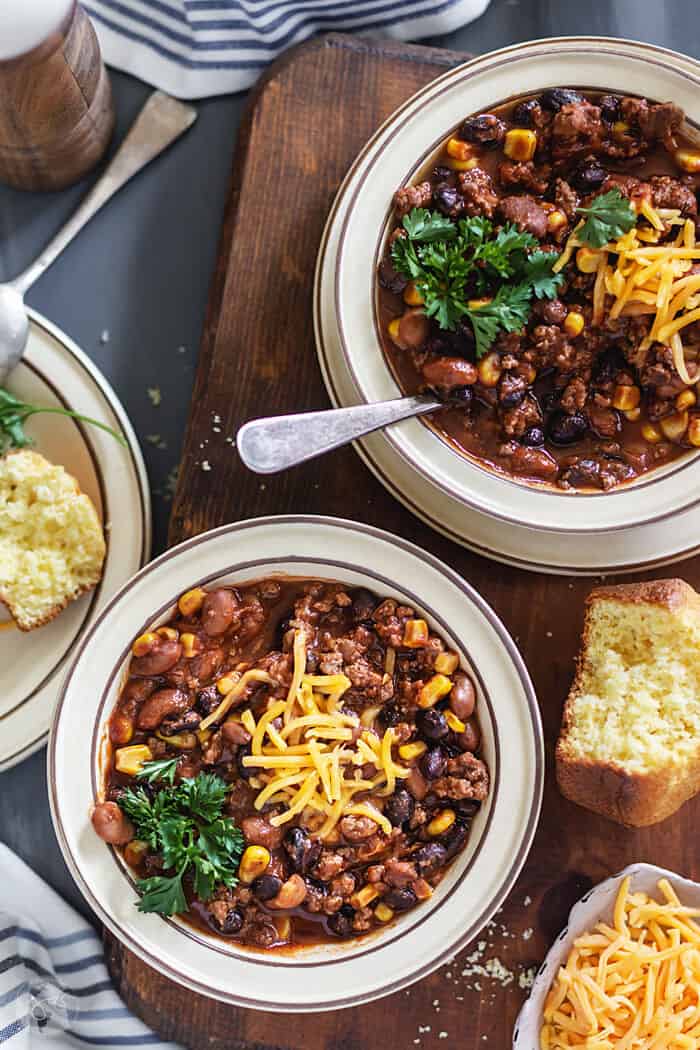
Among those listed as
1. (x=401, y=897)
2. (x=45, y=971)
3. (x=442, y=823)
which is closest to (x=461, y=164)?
(x=442, y=823)

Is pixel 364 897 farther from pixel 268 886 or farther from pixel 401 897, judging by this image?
pixel 268 886

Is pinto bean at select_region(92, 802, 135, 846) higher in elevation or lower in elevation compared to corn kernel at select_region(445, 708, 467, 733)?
higher

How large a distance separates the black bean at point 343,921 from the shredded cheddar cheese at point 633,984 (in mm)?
791

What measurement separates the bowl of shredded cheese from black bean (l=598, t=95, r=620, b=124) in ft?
8.47

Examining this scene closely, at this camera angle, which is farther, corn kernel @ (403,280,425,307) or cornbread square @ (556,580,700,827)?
cornbread square @ (556,580,700,827)

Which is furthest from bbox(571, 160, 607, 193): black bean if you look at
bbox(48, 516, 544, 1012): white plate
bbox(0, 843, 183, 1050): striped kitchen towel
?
bbox(0, 843, 183, 1050): striped kitchen towel

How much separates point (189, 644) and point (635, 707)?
1.55 metres

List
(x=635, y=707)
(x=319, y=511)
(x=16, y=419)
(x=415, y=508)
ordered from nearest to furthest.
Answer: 1. (x=635, y=707)
2. (x=415, y=508)
3. (x=319, y=511)
4. (x=16, y=419)

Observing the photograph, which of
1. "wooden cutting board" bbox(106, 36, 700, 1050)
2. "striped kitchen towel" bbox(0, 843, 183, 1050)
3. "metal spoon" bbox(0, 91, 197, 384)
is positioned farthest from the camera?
"metal spoon" bbox(0, 91, 197, 384)

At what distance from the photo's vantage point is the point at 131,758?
Result: 12.1 ft

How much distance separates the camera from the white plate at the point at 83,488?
4.25 m

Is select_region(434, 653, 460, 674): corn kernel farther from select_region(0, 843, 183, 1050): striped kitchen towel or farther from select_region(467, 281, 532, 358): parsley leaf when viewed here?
select_region(0, 843, 183, 1050): striped kitchen towel

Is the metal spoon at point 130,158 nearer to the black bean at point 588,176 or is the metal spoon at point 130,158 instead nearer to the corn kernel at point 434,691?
the black bean at point 588,176

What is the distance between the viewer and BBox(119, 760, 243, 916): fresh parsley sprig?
3604 millimetres
